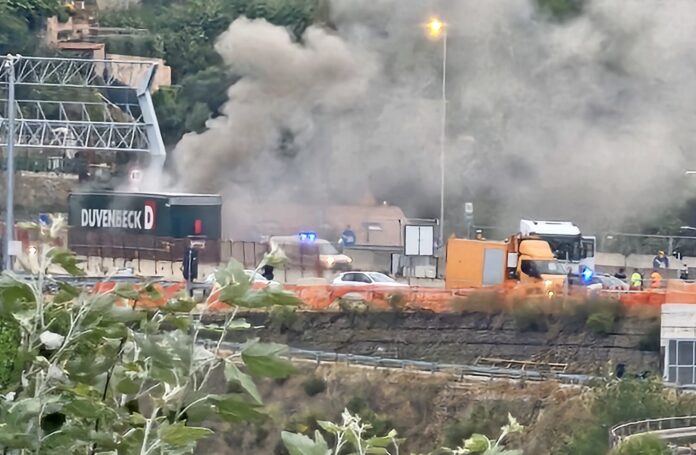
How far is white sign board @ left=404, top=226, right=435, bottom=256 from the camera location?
123 feet

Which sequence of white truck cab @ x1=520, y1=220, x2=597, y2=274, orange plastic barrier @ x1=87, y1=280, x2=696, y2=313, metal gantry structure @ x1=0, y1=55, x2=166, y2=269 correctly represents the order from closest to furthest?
orange plastic barrier @ x1=87, y1=280, x2=696, y2=313, white truck cab @ x1=520, y1=220, x2=597, y2=274, metal gantry structure @ x1=0, y1=55, x2=166, y2=269

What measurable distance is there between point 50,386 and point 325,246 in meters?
35.3

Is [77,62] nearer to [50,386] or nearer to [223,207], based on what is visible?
[223,207]

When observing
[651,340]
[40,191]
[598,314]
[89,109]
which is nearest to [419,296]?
[598,314]

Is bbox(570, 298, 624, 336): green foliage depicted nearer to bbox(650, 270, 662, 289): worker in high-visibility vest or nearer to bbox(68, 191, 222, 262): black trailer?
bbox(650, 270, 662, 289): worker in high-visibility vest

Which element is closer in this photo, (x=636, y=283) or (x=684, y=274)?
(x=636, y=283)

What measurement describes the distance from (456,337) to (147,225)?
33.5ft

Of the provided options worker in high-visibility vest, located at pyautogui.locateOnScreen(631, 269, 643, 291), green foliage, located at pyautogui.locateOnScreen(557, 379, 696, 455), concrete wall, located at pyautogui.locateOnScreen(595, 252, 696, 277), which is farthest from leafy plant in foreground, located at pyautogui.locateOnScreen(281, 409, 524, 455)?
concrete wall, located at pyautogui.locateOnScreen(595, 252, 696, 277)

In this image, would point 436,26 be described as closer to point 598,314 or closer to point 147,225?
point 147,225

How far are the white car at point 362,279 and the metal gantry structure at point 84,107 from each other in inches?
452

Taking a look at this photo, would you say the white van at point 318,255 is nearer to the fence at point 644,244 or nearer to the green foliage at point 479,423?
the fence at point 644,244

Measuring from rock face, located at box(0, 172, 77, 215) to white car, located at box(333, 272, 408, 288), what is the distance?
49.6 feet

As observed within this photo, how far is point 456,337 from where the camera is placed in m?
33.8

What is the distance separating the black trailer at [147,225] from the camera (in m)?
40.5
